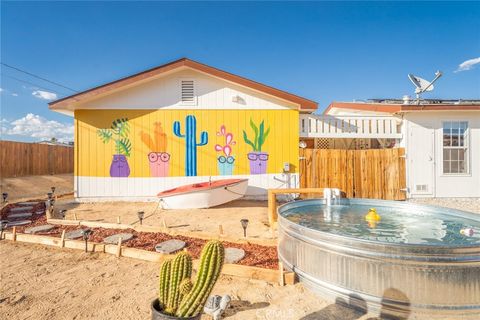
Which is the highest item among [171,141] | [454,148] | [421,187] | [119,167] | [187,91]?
[187,91]

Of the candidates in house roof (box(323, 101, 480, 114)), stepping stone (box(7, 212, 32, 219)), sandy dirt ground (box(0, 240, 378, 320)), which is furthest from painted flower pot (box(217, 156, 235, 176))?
house roof (box(323, 101, 480, 114))

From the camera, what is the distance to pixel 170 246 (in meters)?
4.81

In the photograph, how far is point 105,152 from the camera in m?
9.64

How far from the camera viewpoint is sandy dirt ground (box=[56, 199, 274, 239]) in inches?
240

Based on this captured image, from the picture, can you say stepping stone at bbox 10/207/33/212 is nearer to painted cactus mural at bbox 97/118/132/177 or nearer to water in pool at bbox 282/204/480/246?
painted cactus mural at bbox 97/118/132/177

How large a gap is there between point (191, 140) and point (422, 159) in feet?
29.8

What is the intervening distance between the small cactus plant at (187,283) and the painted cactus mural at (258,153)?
7.43 meters

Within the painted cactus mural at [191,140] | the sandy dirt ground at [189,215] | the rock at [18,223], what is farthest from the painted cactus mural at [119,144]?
the rock at [18,223]

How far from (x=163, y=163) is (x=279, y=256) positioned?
271 inches

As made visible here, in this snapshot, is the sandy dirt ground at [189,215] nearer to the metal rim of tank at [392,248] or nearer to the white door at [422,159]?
the metal rim of tank at [392,248]

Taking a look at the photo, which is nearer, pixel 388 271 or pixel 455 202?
pixel 388 271

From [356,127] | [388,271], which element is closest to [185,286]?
[388,271]

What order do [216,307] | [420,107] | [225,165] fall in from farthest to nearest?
[225,165] → [420,107] → [216,307]

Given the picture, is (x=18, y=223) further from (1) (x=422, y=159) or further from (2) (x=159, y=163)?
(1) (x=422, y=159)
